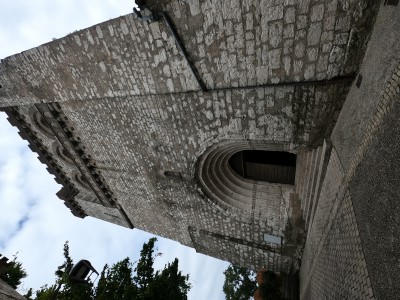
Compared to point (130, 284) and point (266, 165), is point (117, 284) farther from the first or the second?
point (266, 165)

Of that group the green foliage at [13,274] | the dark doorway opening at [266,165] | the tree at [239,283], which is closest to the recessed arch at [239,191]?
the dark doorway opening at [266,165]

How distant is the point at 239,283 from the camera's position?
64.6 ft

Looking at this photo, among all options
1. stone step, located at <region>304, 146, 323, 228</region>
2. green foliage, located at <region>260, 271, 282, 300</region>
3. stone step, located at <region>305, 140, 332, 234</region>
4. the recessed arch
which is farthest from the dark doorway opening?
green foliage, located at <region>260, 271, 282, 300</region>

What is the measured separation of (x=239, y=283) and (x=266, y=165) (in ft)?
51.7

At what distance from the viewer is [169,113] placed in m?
5.46

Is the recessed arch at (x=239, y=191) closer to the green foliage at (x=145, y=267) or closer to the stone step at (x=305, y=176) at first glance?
the stone step at (x=305, y=176)

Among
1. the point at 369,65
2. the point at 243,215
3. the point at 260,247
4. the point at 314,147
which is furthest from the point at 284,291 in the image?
the point at 369,65

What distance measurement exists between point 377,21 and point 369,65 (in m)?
0.49

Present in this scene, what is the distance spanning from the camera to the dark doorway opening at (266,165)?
6.79 m

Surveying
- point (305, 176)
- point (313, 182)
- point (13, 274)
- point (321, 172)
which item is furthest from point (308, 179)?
point (13, 274)

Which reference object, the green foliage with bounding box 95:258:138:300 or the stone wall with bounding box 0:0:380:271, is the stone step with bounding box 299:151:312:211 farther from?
the green foliage with bounding box 95:258:138:300

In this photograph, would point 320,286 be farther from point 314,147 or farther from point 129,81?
point 129,81

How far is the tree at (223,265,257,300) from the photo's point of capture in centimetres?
1858

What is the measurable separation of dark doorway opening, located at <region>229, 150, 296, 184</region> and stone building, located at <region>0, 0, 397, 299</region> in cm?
3
